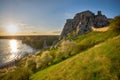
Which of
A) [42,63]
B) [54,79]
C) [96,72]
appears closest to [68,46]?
[42,63]

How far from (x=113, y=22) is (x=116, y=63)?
51.6m

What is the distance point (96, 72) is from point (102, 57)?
5.36 m

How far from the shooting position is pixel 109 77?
26.9m

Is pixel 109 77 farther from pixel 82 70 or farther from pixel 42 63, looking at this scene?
pixel 42 63

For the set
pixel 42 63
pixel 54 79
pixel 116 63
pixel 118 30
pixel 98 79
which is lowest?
pixel 42 63

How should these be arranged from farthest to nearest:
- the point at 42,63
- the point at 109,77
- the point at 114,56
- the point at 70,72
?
the point at 42,63, the point at 70,72, the point at 114,56, the point at 109,77

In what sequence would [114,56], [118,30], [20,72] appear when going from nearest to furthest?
1. [114,56]
2. [20,72]
3. [118,30]

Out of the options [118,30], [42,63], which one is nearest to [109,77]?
[118,30]

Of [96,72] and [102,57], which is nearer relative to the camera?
[96,72]

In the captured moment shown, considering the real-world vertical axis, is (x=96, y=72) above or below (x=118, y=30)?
below

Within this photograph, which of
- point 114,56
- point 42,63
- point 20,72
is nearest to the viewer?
point 114,56

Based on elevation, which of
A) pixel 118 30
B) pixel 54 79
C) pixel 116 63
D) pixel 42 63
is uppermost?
pixel 118 30

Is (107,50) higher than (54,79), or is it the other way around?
(107,50)

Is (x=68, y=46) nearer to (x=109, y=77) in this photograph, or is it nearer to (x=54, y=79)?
(x=54, y=79)
